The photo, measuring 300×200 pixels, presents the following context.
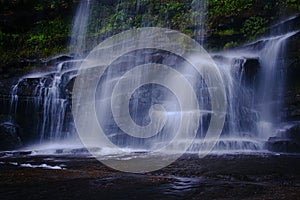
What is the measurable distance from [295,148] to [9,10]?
52.3 feet

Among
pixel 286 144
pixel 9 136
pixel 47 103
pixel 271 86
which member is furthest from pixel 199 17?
pixel 9 136

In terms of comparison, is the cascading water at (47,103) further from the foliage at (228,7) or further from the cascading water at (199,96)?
the foliage at (228,7)

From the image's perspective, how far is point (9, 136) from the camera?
439 inches

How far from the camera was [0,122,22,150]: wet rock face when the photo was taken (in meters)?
10.9

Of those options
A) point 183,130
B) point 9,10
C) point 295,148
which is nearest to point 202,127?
point 183,130

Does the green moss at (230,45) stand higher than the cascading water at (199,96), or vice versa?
the green moss at (230,45)

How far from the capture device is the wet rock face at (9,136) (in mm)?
10922

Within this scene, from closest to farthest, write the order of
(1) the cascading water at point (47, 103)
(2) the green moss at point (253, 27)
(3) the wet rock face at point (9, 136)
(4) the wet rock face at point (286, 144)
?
1. (4) the wet rock face at point (286, 144)
2. (3) the wet rock face at point (9, 136)
3. (1) the cascading water at point (47, 103)
4. (2) the green moss at point (253, 27)

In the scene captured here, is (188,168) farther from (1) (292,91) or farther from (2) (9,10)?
(2) (9,10)

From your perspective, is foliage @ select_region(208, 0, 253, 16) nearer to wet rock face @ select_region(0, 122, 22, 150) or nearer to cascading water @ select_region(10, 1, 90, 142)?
cascading water @ select_region(10, 1, 90, 142)

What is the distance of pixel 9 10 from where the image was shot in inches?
675

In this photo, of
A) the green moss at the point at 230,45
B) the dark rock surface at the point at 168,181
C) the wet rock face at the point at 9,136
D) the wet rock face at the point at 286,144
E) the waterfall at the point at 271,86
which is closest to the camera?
the dark rock surface at the point at 168,181

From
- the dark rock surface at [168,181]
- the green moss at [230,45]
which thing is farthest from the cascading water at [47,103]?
the green moss at [230,45]

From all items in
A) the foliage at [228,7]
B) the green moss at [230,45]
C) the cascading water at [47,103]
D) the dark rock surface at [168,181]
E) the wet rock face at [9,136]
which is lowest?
the dark rock surface at [168,181]
